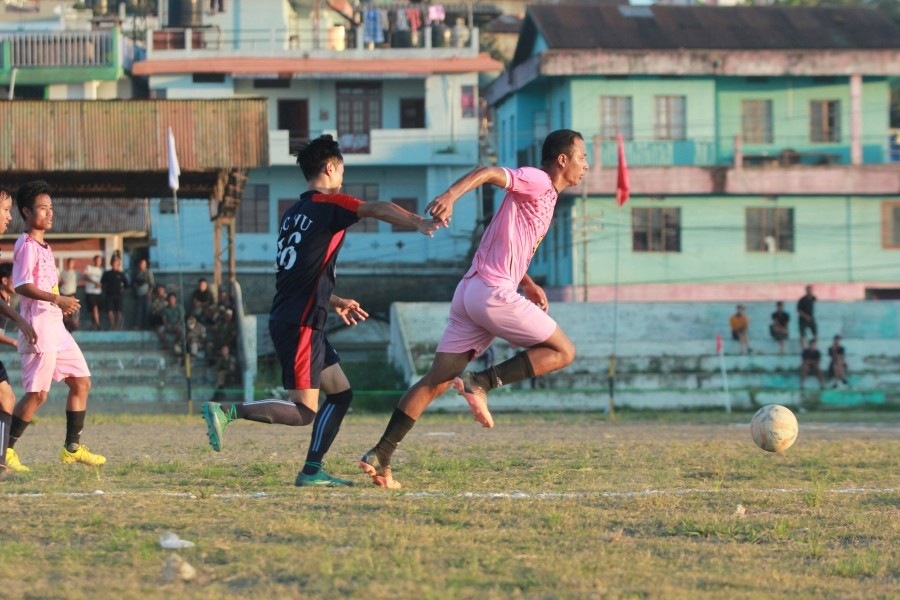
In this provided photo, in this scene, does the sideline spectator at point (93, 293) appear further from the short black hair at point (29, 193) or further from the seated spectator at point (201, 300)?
the short black hair at point (29, 193)

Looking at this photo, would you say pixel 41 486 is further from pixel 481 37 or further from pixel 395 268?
pixel 481 37

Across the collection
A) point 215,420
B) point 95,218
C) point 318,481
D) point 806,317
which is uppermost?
point 95,218

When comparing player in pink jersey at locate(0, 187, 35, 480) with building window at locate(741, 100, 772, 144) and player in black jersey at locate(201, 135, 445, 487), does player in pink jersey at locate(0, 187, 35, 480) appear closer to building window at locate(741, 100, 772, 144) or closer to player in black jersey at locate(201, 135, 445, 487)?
player in black jersey at locate(201, 135, 445, 487)

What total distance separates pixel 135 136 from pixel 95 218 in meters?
13.8

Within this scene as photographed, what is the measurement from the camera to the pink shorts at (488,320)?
8.20m

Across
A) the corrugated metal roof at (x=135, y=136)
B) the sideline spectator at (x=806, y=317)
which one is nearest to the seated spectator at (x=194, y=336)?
the corrugated metal roof at (x=135, y=136)

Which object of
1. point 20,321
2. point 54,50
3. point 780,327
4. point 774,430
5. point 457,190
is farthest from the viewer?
point 54,50

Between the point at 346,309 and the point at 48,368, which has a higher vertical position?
the point at 346,309

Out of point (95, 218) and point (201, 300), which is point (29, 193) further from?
point (95, 218)

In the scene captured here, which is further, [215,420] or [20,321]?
[20,321]

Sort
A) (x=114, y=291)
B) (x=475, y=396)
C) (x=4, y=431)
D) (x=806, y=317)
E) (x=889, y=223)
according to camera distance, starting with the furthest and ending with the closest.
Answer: (x=889, y=223) → (x=806, y=317) → (x=114, y=291) → (x=4, y=431) → (x=475, y=396)

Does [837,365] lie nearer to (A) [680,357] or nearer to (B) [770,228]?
(A) [680,357]

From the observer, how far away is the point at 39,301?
9.78 m

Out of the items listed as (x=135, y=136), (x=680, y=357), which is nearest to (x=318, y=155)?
(x=135, y=136)
